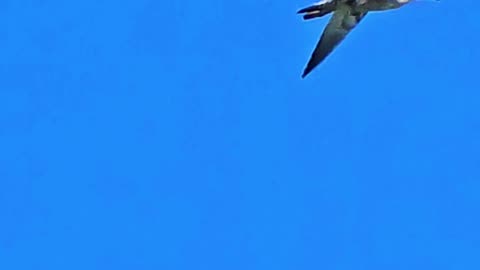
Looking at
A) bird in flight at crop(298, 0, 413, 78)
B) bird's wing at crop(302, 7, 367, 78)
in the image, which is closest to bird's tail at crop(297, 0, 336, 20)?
bird in flight at crop(298, 0, 413, 78)

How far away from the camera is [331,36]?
29.4 feet

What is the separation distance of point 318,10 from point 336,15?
59cm

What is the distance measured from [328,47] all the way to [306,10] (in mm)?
891

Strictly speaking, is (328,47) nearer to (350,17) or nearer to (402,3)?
(350,17)

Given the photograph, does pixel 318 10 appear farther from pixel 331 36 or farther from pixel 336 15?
pixel 331 36

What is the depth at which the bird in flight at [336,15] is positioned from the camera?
8156 mm

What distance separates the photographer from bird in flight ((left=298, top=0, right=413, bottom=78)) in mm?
8156

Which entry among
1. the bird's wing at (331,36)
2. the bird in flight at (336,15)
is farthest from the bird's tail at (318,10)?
the bird's wing at (331,36)

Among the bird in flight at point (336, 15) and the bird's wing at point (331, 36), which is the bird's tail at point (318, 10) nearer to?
the bird in flight at point (336, 15)

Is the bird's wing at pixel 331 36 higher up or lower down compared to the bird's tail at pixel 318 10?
higher up

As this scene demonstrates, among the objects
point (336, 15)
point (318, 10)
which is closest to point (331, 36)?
point (336, 15)

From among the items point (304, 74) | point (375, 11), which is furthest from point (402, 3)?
point (304, 74)

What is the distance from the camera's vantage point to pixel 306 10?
814 cm

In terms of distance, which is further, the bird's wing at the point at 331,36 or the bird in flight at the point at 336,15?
the bird's wing at the point at 331,36
